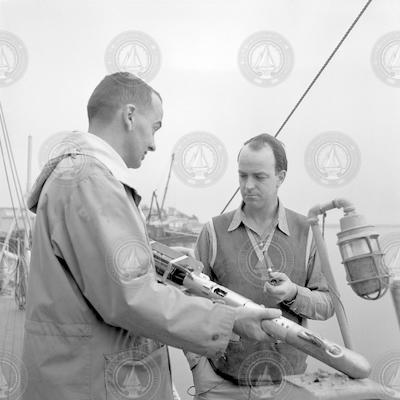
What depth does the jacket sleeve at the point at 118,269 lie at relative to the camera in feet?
2.74

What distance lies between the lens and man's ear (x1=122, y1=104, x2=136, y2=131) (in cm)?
104

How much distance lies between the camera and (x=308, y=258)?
134 cm

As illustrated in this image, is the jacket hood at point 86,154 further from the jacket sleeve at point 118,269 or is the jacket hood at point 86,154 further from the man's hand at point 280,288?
the man's hand at point 280,288

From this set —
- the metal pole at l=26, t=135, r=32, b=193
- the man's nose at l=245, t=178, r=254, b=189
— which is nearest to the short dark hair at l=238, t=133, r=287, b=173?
the man's nose at l=245, t=178, r=254, b=189

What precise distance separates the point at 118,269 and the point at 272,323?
356 millimetres

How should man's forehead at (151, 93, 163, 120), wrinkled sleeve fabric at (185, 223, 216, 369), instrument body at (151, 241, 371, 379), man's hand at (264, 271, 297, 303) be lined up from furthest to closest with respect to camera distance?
wrinkled sleeve fabric at (185, 223, 216, 369), man's hand at (264, 271, 297, 303), man's forehead at (151, 93, 163, 120), instrument body at (151, 241, 371, 379)

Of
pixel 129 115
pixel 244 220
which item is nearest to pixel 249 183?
pixel 244 220

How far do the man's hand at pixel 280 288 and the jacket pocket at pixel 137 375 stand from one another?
0.32 meters

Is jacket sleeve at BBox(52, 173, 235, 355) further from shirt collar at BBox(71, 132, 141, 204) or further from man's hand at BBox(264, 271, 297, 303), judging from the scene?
man's hand at BBox(264, 271, 297, 303)

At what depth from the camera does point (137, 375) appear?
0.92 meters

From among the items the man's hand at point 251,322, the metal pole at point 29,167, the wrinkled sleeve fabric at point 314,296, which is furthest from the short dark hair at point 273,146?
the metal pole at point 29,167

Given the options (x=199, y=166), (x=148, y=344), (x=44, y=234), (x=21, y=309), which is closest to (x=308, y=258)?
(x=148, y=344)

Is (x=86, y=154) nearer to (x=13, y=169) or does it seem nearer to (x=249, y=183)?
(x=249, y=183)

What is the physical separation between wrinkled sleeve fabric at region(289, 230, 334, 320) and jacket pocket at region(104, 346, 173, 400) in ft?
1.29
